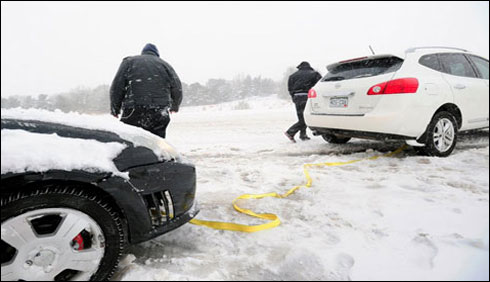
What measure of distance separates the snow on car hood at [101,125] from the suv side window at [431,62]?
3607mm

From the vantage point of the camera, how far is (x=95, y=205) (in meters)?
1.33

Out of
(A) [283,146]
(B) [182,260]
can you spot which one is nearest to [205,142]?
(A) [283,146]

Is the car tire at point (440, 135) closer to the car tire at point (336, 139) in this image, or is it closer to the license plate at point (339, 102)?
the license plate at point (339, 102)

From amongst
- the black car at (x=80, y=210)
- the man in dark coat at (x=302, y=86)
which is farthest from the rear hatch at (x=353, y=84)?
the black car at (x=80, y=210)

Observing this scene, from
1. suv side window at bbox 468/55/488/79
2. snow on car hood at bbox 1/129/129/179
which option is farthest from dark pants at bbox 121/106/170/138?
suv side window at bbox 468/55/488/79

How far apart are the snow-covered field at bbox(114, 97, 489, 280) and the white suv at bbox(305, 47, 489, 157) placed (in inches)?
18.1

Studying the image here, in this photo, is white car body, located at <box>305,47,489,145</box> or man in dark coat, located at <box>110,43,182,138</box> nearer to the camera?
man in dark coat, located at <box>110,43,182,138</box>

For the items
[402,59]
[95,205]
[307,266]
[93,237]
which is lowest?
[307,266]

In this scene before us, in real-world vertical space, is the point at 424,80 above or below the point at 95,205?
above

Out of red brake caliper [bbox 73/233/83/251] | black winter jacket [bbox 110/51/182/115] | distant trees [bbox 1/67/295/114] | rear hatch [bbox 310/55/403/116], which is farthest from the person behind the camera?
distant trees [bbox 1/67/295/114]

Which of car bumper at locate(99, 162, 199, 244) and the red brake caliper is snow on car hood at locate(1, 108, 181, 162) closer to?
car bumper at locate(99, 162, 199, 244)

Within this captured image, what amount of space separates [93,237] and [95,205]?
0.55ft

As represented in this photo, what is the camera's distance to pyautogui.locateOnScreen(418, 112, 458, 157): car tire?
3564 mm

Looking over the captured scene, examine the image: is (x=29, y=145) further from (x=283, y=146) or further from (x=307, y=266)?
(x=283, y=146)
